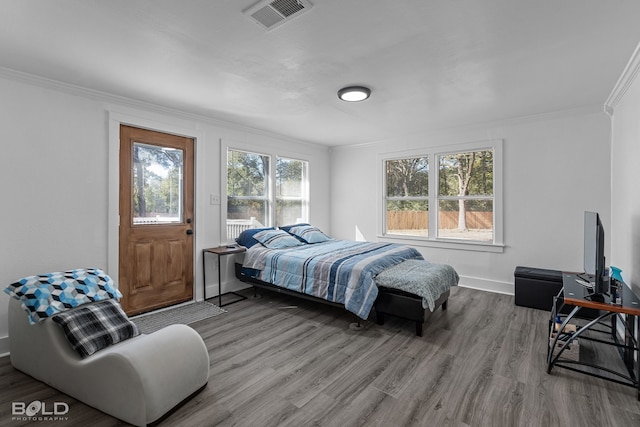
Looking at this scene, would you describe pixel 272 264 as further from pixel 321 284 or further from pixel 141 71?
pixel 141 71

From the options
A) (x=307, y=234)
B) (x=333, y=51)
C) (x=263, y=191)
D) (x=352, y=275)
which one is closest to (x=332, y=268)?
(x=352, y=275)

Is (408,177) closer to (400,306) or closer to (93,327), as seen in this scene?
(400,306)

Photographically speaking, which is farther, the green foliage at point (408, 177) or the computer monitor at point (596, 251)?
the green foliage at point (408, 177)

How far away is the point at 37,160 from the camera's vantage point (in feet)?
9.27

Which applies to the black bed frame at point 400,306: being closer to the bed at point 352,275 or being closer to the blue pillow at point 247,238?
the bed at point 352,275

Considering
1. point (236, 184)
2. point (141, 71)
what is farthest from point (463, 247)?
point (141, 71)

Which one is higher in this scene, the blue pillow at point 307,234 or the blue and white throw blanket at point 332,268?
the blue pillow at point 307,234

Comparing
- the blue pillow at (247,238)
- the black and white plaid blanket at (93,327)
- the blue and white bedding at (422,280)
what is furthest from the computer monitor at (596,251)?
the blue pillow at (247,238)

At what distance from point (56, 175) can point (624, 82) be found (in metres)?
5.52

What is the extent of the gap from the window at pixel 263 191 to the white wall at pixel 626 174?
14.3ft

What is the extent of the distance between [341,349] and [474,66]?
276cm

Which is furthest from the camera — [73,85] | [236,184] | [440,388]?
[236,184]

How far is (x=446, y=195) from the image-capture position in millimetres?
4934

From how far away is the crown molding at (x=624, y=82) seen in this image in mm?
2459
